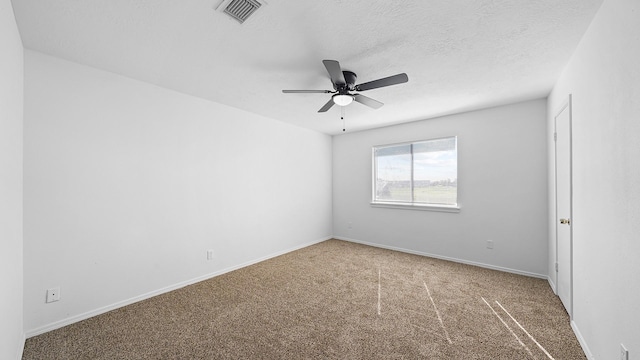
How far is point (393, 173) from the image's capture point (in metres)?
4.80

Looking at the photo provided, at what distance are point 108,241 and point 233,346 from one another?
1733mm

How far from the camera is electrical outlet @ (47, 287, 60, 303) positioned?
6.96ft

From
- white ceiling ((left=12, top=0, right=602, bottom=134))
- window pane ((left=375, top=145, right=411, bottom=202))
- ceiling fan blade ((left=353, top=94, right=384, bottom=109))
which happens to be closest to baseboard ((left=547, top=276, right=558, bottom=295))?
window pane ((left=375, top=145, right=411, bottom=202))

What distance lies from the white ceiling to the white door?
575 mm

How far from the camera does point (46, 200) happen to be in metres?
2.14

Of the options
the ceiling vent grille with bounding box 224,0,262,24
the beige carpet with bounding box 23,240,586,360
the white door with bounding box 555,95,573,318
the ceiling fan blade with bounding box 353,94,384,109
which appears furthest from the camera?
the ceiling fan blade with bounding box 353,94,384,109

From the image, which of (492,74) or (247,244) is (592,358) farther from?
(247,244)

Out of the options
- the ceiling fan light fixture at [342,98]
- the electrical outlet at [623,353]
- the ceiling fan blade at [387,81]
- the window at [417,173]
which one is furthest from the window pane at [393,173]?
the electrical outlet at [623,353]

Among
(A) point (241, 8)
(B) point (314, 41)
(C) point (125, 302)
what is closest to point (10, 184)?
(C) point (125, 302)

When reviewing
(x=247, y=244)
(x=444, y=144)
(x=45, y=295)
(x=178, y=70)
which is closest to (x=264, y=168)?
(x=247, y=244)

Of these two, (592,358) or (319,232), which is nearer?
(592,358)

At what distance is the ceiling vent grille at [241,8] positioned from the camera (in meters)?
1.55

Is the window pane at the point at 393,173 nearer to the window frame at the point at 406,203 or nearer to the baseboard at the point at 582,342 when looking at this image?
the window frame at the point at 406,203

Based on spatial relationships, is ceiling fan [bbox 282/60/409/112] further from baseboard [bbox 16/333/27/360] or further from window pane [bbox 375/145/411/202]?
baseboard [bbox 16/333/27/360]
